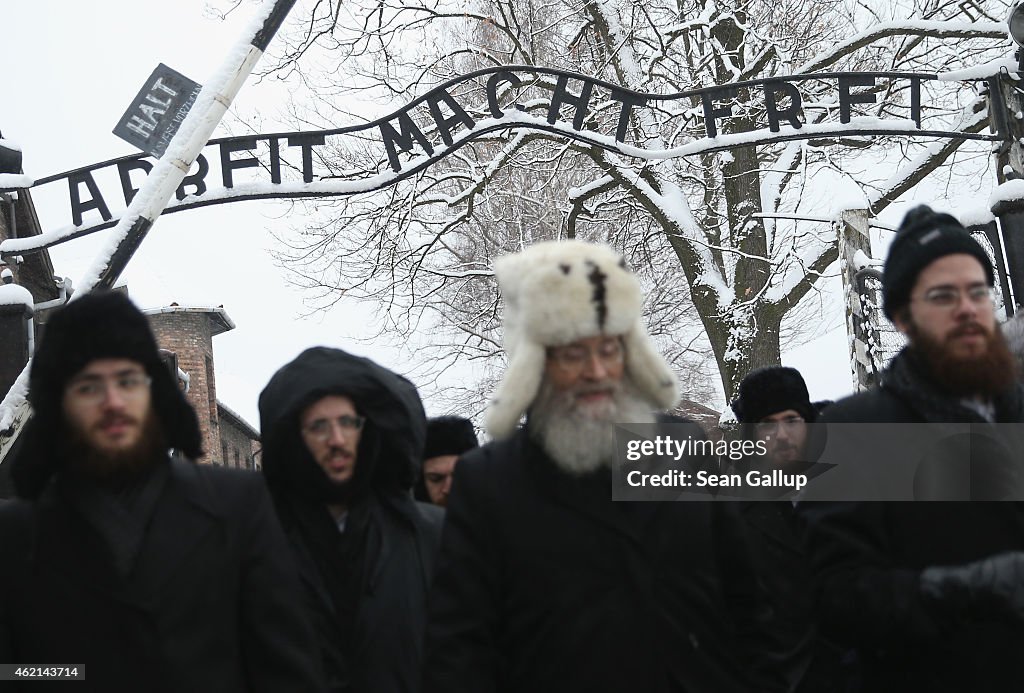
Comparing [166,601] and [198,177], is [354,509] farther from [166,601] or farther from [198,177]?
[198,177]

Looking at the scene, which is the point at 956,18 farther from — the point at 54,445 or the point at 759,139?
the point at 54,445

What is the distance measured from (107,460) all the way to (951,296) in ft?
7.16

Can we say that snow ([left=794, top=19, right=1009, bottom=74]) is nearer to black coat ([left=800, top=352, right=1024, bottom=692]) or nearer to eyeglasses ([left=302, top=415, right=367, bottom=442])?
eyeglasses ([left=302, top=415, right=367, bottom=442])

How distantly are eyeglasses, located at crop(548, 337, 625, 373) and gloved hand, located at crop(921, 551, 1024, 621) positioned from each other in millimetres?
960

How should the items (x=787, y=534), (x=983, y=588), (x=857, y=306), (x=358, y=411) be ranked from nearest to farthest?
(x=983, y=588) < (x=358, y=411) < (x=787, y=534) < (x=857, y=306)

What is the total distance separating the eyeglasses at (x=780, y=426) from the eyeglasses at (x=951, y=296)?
2489mm

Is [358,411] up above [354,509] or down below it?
above

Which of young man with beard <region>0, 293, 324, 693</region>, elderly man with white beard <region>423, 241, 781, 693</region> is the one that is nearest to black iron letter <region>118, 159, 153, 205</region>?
young man with beard <region>0, 293, 324, 693</region>

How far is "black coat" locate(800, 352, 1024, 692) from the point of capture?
107 inches

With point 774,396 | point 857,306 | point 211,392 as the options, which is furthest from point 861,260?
point 211,392

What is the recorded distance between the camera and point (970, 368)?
9.63ft

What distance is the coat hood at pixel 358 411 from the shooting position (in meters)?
4.10

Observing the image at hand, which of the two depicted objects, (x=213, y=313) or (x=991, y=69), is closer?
(x=991, y=69)

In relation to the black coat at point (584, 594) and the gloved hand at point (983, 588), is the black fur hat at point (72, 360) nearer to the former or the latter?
the black coat at point (584, 594)
